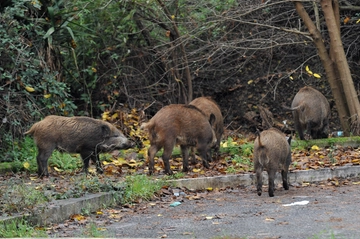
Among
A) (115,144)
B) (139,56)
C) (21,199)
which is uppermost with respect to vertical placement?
(139,56)

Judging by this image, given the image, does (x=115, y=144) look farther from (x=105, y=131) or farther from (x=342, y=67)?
(x=342, y=67)

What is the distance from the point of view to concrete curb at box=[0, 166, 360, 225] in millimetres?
8367

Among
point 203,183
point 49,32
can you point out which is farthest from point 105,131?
point 49,32

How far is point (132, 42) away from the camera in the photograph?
1683 centimetres

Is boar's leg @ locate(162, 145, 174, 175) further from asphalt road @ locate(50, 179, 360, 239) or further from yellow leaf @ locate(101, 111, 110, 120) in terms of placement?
yellow leaf @ locate(101, 111, 110, 120)

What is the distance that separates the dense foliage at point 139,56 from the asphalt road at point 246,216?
15.7ft

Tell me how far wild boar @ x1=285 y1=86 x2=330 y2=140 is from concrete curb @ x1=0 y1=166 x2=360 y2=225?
3.46m

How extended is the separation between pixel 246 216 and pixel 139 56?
357 inches

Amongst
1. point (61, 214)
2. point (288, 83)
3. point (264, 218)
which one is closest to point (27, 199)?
point (61, 214)

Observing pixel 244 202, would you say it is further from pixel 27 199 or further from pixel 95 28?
pixel 95 28

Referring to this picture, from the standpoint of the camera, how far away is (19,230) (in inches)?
286

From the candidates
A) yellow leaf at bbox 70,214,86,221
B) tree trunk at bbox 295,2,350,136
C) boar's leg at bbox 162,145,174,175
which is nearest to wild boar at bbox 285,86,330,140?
tree trunk at bbox 295,2,350,136

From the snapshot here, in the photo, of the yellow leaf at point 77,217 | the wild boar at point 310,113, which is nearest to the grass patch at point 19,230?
the yellow leaf at point 77,217

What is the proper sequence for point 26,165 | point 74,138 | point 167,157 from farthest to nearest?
1. point 26,165
2. point 74,138
3. point 167,157
